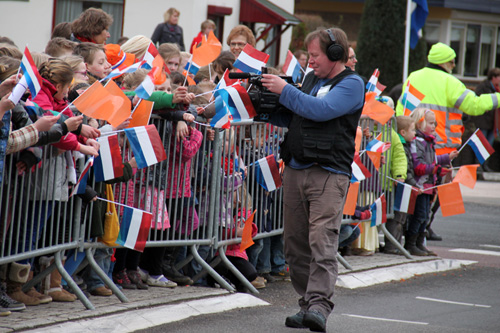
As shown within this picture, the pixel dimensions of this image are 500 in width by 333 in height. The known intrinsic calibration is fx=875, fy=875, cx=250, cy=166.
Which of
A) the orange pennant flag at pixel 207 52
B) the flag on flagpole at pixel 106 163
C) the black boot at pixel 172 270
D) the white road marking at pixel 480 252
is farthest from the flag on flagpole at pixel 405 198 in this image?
the flag on flagpole at pixel 106 163

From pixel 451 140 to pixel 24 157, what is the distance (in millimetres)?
7154

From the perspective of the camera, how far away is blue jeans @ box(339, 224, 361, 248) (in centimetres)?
942

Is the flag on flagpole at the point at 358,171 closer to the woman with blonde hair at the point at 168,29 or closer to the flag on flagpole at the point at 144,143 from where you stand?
the flag on flagpole at the point at 144,143

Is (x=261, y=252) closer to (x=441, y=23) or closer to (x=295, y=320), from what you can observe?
(x=295, y=320)

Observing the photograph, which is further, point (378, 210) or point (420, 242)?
point (420, 242)

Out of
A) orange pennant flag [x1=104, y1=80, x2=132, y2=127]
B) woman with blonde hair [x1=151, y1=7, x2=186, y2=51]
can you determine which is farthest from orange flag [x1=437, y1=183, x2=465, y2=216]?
woman with blonde hair [x1=151, y1=7, x2=186, y2=51]

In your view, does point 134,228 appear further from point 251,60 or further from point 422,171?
point 422,171

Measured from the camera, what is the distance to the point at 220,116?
23.4ft

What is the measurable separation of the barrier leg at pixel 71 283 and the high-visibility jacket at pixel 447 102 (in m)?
6.24

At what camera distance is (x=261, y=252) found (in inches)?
333

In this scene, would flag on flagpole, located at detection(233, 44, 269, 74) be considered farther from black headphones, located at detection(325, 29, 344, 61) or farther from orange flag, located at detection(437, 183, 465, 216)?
orange flag, located at detection(437, 183, 465, 216)

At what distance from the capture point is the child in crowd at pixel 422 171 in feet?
33.3

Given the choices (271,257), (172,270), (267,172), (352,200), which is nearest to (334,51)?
(267,172)

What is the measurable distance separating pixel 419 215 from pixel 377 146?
127 centimetres
